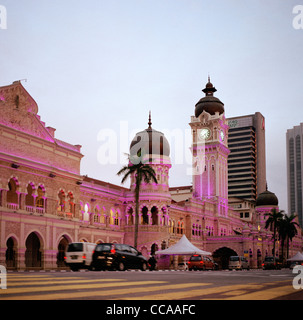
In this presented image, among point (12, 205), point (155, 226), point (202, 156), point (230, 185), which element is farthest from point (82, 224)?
point (230, 185)

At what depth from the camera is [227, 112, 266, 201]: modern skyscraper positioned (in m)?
176

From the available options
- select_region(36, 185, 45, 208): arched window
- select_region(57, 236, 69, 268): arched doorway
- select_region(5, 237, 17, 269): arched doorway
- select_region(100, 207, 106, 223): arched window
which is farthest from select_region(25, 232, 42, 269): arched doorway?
select_region(100, 207, 106, 223): arched window

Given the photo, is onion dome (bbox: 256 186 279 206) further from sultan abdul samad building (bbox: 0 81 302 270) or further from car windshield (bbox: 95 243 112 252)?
car windshield (bbox: 95 243 112 252)

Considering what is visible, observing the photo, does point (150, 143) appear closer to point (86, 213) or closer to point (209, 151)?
point (86, 213)

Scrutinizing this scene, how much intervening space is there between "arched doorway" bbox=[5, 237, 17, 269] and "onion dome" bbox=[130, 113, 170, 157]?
24.9 m

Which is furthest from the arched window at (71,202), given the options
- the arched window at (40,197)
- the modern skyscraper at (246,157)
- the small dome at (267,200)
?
the modern skyscraper at (246,157)

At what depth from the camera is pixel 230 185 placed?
575 ft

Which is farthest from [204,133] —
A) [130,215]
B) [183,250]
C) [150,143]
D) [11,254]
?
[11,254]

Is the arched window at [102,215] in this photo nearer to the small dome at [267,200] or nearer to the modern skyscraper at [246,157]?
the small dome at [267,200]

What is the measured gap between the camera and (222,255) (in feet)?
257

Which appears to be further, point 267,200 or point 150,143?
point 267,200

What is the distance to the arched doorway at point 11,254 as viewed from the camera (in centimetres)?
3650

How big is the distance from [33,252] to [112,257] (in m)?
17.4
